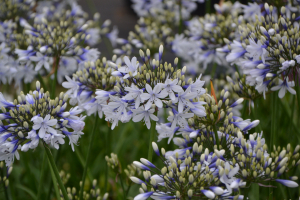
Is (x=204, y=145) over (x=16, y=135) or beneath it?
beneath

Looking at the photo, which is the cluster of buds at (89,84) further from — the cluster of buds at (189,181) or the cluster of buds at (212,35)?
the cluster of buds at (212,35)

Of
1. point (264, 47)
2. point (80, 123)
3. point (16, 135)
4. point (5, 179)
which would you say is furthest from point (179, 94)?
point (5, 179)

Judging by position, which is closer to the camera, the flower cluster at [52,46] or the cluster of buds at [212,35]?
the flower cluster at [52,46]

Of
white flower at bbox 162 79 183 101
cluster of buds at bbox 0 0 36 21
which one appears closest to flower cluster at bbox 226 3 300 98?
white flower at bbox 162 79 183 101

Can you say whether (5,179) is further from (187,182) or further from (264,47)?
(264,47)

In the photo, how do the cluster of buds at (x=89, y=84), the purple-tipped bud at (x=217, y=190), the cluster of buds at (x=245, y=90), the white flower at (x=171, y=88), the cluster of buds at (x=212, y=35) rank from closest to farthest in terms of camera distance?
1. the purple-tipped bud at (x=217, y=190)
2. the white flower at (x=171, y=88)
3. the cluster of buds at (x=89, y=84)
4. the cluster of buds at (x=245, y=90)
5. the cluster of buds at (x=212, y=35)

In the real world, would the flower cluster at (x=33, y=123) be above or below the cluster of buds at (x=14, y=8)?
below

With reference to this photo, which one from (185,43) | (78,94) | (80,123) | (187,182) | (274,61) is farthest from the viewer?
(185,43)

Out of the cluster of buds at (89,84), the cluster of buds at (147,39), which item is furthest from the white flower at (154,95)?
the cluster of buds at (147,39)
